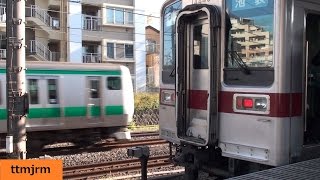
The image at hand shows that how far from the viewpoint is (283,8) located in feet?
15.2

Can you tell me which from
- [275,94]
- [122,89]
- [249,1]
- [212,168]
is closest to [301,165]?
[275,94]

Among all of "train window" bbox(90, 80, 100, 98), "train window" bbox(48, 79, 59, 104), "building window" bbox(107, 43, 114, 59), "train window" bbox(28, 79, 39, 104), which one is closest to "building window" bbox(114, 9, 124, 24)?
"building window" bbox(107, 43, 114, 59)

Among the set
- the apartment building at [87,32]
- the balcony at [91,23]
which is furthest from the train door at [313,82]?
the balcony at [91,23]

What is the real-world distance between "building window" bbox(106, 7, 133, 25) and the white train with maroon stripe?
3333cm

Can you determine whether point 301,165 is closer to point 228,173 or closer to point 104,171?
point 228,173

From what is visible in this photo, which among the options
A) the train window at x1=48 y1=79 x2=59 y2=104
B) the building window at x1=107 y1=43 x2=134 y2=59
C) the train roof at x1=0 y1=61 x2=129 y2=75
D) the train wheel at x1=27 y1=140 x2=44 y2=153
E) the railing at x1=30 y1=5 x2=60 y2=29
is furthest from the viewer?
the building window at x1=107 y1=43 x2=134 y2=59

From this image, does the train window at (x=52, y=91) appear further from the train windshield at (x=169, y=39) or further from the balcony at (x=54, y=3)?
the balcony at (x=54, y=3)

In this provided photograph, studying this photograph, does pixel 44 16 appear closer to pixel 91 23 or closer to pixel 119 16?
pixel 91 23

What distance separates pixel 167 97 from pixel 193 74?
0.86 metres

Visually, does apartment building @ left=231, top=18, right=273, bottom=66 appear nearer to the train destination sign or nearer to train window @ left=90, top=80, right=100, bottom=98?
the train destination sign

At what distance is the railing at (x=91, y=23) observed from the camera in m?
38.1

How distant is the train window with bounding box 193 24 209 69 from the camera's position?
5.70 meters

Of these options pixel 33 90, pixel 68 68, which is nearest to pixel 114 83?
pixel 68 68

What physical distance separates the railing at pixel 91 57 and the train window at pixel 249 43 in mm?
32923
